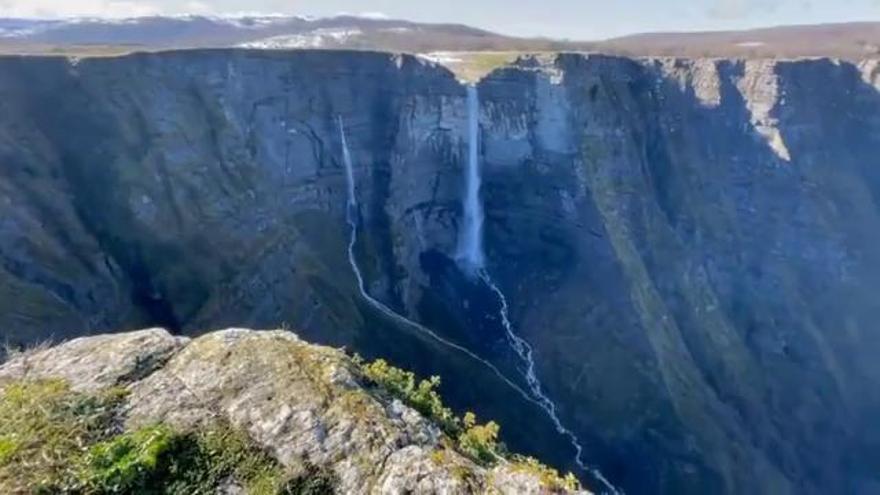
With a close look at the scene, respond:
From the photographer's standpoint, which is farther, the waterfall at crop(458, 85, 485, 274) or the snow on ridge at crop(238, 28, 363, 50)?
the snow on ridge at crop(238, 28, 363, 50)

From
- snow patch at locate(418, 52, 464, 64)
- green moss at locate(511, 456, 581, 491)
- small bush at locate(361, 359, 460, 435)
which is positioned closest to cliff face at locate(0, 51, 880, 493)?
snow patch at locate(418, 52, 464, 64)

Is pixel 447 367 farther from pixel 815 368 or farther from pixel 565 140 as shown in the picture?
pixel 815 368

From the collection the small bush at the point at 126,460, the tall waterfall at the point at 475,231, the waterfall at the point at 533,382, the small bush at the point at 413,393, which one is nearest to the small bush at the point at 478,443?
the small bush at the point at 413,393

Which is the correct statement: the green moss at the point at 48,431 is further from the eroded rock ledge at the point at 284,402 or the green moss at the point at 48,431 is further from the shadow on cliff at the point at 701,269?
the shadow on cliff at the point at 701,269

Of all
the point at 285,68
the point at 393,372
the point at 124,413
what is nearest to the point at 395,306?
the point at 285,68

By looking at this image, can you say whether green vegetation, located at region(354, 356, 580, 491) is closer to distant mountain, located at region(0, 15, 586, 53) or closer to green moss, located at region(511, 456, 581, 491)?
green moss, located at region(511, 456, 581, 491)

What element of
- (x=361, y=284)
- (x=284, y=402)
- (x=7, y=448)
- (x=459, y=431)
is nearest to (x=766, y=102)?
(x=361, y=284)
